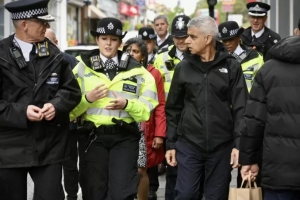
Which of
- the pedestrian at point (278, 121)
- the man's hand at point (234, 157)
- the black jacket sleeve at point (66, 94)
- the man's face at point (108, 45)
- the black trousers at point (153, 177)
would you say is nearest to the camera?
the pedestrian at point (278, 121)

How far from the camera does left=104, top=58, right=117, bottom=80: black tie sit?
24.6 feet

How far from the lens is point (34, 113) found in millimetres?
6254

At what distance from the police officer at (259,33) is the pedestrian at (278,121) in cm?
516

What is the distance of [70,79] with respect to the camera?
6.75 m

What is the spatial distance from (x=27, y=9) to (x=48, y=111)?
910 mm

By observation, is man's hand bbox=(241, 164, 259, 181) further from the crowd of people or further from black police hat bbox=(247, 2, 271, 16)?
black police hat bbox=(247, 2, 271, 16)

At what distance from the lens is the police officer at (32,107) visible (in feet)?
20.9

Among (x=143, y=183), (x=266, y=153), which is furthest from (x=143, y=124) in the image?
(x=266, y=153)

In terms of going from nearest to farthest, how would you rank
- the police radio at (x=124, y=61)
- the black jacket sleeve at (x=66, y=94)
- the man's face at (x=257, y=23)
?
the black jacket sleeve at (x=66, y=94)
the police radio at (x=124, y=61)
the man's face at (x=257, y=23)

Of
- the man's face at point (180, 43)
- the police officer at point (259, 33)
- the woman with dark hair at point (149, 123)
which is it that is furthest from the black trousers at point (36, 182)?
the police officer at point (259, 33)

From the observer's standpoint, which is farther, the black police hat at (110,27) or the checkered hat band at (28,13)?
the black police hat at (110,27)

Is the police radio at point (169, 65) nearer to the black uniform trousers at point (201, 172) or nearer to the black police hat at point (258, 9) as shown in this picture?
the black police hat at point (258, 9)

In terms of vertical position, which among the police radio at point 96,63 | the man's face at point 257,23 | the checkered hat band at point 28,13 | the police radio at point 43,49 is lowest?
the police radio at point 96,63

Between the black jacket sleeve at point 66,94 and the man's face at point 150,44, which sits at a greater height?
the man's face at point 150,44
